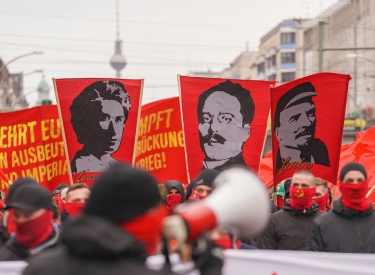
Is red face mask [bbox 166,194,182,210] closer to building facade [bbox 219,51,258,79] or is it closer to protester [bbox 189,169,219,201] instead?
protester [bbox 189,169,219,201]

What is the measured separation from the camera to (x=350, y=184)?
627 centimetres

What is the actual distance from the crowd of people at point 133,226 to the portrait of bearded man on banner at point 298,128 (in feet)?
2.03

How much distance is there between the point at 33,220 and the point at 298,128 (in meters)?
5.22

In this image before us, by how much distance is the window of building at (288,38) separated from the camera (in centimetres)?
12025

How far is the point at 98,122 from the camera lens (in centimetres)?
1073

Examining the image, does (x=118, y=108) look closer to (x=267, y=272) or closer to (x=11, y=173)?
(x=11, y=173)

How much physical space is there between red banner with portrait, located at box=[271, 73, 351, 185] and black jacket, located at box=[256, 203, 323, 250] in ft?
6.73

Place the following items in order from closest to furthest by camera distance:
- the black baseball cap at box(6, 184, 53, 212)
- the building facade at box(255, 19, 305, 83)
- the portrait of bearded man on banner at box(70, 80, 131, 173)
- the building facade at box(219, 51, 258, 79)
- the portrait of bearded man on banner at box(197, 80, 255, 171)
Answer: the black baseball cap at box(6, 184, 53, 212) < the portrait of bearded man on banner at box(197, 80, 255, 171) < the portrait of bearded man on banner at box(70, 80, 131, 173) < the building facade at box(255, 19, 305, 83) < the building facade at box(219, 51, 258, 79)

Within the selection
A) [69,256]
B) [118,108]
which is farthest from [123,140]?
[69,256]

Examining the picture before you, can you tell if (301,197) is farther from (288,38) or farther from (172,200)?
(288,38)

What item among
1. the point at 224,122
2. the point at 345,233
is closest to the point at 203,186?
the point at 345,233

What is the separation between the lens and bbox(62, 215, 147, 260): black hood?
273 cm

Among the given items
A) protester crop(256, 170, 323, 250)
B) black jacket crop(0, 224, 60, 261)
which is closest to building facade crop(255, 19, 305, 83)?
protester crop(256, 170, 323, 250)

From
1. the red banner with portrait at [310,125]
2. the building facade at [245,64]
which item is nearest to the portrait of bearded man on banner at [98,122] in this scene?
the red banner with portrait at [310,125]
